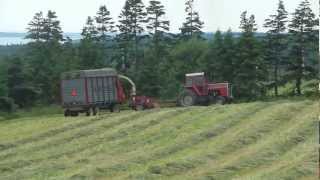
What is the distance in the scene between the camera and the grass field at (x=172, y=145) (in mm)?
13453

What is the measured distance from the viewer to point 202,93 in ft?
116

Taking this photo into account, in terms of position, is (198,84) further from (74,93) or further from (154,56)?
(154,56)

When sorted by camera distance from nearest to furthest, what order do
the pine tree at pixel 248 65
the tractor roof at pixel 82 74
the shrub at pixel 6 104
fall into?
the tractor roof at pixel 82 74
the shrub at pixel 6 104
the pine tree at pixel 248 65

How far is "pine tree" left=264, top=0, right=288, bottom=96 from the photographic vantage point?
65.8 metres

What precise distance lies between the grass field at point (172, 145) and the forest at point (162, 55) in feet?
89.4

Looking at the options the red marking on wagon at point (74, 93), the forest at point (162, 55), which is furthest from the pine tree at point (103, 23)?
the red marking on wagon at point (74, 93)

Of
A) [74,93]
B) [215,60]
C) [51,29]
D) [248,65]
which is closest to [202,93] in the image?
[74,93]

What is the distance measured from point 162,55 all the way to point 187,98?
31829 mm

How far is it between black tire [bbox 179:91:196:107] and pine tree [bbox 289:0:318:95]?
82.4ft

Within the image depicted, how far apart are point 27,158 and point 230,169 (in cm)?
535

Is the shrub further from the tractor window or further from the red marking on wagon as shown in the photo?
the tractor window

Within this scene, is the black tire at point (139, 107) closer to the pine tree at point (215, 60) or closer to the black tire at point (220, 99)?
the black tire at point (220, 99)

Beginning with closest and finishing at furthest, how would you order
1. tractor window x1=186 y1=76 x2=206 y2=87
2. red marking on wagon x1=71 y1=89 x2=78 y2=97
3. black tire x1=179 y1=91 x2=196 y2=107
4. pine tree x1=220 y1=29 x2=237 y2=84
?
red marking on wagon x1=71 y1=89 x2=78 y2=97 → black tire x1=179 y1=91 x2=196 y2=107 → tractor window x1=186 y1=76 x2=206 y2=87 → pine tree x1=220 y1=29 x2=237 y2=84

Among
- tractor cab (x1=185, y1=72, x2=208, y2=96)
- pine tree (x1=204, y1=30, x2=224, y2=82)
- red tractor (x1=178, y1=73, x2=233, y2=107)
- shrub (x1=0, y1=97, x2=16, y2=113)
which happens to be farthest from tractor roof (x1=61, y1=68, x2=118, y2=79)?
pine tree (x1=204, y1=30, x2=224, y2=82)
